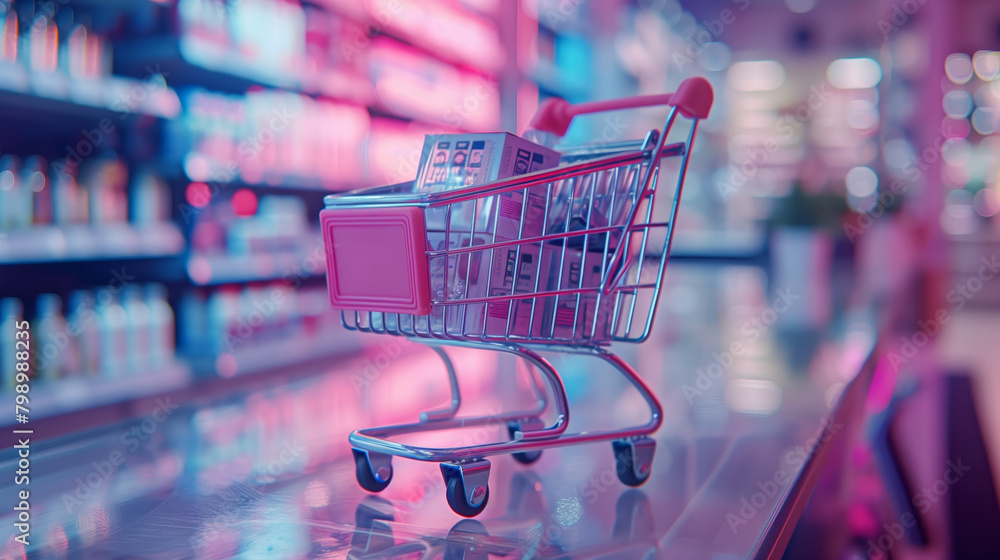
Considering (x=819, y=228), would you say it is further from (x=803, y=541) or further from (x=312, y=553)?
(x=312, y=553)

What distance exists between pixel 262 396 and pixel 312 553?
2.76ft

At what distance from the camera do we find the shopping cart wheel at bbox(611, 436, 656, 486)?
1075 mm

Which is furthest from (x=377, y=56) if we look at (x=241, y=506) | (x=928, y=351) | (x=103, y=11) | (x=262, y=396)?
(x=241, y=506)

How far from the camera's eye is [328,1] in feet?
11.4

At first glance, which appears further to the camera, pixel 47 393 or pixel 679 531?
pixel 47 393

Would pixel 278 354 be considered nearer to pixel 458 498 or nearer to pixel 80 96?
A: pixel 80 96
